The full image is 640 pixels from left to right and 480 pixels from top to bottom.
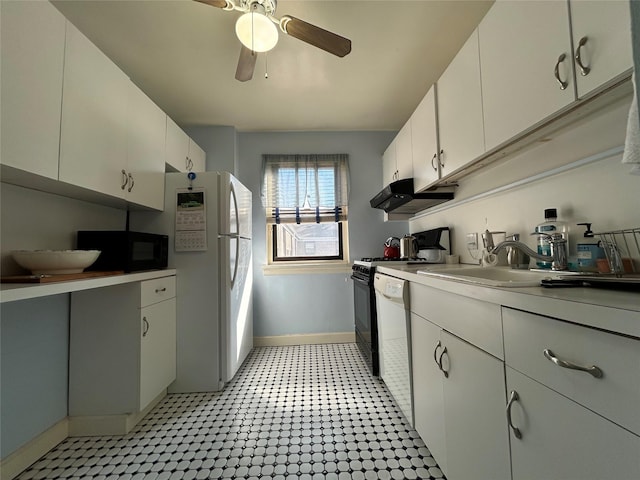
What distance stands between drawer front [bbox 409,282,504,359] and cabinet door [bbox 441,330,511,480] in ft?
0.11

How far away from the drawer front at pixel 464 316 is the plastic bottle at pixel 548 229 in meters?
0.59

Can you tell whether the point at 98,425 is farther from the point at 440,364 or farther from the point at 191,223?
the point at 440,364

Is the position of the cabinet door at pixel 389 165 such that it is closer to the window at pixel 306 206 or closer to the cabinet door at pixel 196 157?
the window at pixel 306 206

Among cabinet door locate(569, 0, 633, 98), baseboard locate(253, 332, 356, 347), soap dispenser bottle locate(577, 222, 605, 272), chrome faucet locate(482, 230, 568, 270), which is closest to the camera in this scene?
cabinet door locate(569, 0, 633, 98)

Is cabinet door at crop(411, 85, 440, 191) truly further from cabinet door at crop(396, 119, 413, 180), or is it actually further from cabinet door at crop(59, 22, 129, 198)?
cabinet door at crop(59, 22, 129, 198)

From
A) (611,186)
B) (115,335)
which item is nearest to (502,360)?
(611,186)

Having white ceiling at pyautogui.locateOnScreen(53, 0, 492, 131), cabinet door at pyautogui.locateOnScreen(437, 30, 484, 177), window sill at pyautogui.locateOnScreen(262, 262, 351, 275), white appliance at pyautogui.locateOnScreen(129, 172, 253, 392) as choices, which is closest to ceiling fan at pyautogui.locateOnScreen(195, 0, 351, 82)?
white ceiling at pyautogui.locateOnScreen(53, 0, 492, 131)

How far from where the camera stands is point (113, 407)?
5.37 feet

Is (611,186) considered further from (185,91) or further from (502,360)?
(185,91)

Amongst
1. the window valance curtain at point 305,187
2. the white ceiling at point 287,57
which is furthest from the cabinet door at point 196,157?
the window valance curtain at point 305,187

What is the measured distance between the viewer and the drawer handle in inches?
20.8

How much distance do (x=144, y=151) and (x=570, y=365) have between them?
2.46m

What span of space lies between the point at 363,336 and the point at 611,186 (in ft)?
6.50

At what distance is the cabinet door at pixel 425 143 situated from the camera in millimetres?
1908
